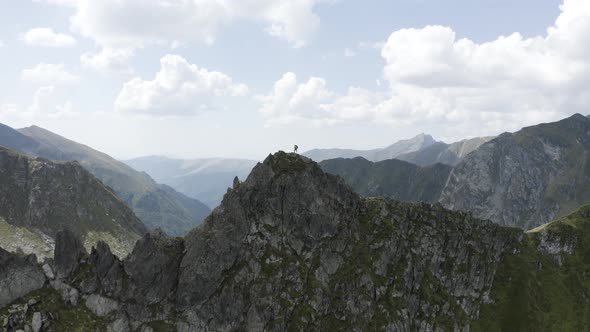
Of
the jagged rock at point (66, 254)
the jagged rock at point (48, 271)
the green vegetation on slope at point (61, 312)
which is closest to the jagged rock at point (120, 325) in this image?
the green vegetation on slope at point (61, 312)

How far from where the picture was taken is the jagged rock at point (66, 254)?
118688mm

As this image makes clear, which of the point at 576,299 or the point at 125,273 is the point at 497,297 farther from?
the point at 125,273

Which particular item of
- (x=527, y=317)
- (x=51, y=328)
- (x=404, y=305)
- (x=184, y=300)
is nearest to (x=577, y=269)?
(x=527, y=317)

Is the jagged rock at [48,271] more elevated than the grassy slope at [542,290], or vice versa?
the jagged rock at [48,271]

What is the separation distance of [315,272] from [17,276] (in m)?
84.4

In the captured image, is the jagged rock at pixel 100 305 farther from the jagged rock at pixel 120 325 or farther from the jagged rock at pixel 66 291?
the jagged rock at pixel 120 325

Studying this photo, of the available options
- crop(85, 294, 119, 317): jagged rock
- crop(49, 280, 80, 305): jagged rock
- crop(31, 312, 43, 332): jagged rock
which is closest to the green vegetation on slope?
crop(49, 280, 80, 305): jagged rock

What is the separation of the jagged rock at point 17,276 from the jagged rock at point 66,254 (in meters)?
4.64

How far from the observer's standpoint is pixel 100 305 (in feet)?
383

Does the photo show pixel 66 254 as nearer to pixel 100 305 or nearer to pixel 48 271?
pixel 48 271

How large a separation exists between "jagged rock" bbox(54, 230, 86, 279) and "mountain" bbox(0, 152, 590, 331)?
0.28m

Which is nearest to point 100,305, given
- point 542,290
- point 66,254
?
point 66,254

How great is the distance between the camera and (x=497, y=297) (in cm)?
16550

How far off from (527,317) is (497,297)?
11782 mm
